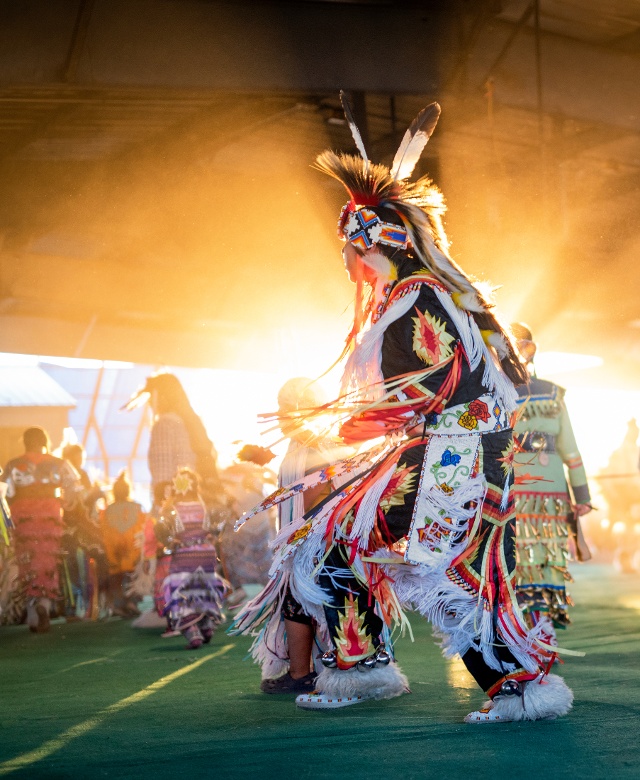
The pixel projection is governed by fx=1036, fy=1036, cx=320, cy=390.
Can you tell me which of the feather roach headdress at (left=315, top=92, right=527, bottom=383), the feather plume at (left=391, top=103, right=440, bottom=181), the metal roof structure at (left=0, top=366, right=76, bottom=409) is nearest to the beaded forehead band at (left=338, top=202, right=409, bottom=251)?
the feather roach headdress at (left=315, top=92, right=527, bottom=383)

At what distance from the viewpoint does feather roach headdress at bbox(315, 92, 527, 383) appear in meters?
3.20

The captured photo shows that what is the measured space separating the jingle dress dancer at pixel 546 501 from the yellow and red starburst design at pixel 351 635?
65.9 inches

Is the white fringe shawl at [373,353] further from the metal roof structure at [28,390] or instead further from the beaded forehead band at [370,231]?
the metal roof structure at [28,390]

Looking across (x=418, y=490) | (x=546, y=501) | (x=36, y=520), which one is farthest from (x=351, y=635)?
(x=36, y=520)

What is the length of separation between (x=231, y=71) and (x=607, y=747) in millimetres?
5848

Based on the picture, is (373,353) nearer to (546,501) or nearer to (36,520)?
(546,501)

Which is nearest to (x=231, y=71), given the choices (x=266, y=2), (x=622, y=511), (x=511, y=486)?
(x=266, y=2)

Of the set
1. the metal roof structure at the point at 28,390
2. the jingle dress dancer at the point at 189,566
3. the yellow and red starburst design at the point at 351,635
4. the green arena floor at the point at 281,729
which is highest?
the metal roof structure at the point at 28,390

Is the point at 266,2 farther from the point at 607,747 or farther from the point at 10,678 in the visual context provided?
the point at 607,747

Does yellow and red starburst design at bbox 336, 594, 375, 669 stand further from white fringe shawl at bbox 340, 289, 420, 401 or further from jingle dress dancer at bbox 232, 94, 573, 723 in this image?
white fringe shawl at bbox 340, 289, 420, 401

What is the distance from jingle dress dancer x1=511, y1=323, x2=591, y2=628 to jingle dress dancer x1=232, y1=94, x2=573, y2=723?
1604 millimetres

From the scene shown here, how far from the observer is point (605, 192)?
10969mm

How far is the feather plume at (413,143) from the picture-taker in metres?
3.44

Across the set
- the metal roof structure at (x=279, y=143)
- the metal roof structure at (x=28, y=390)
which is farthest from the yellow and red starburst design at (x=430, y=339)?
the metal roof structure at (x=28, y=390)
